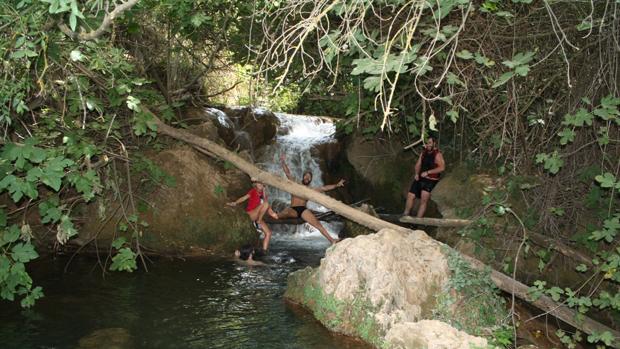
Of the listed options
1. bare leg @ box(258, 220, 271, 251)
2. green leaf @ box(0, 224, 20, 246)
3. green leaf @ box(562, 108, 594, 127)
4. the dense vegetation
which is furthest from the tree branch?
bare leg @ box(258, 220, 271, 251)

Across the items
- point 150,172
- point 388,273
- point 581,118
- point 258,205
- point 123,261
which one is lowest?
point 388,273


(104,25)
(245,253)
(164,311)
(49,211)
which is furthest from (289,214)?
(104,25)

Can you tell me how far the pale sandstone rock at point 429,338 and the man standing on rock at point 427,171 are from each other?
4.96 meters

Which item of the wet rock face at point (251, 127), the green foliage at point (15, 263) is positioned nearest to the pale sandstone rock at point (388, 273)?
the green foliage at point (15, 263)

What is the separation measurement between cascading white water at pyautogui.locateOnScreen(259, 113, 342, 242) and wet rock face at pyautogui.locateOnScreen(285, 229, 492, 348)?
4873mm

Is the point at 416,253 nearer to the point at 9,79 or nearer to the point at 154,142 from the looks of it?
the point at 9,79

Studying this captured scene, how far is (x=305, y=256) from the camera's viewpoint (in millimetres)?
10141

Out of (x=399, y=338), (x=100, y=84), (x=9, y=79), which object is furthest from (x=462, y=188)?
(x=9, y=79)

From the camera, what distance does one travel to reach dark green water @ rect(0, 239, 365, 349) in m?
5.91

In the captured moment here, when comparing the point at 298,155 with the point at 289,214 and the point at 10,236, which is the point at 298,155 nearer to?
the point at 289,214

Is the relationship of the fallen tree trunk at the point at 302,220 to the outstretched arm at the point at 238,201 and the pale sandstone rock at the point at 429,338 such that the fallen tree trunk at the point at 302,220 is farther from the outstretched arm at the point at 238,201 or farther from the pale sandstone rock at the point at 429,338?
the pale sandstone rock at the point at 429,338

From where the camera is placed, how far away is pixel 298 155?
14344 mm

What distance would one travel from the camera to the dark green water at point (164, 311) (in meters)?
5.91

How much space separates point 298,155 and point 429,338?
976cm
